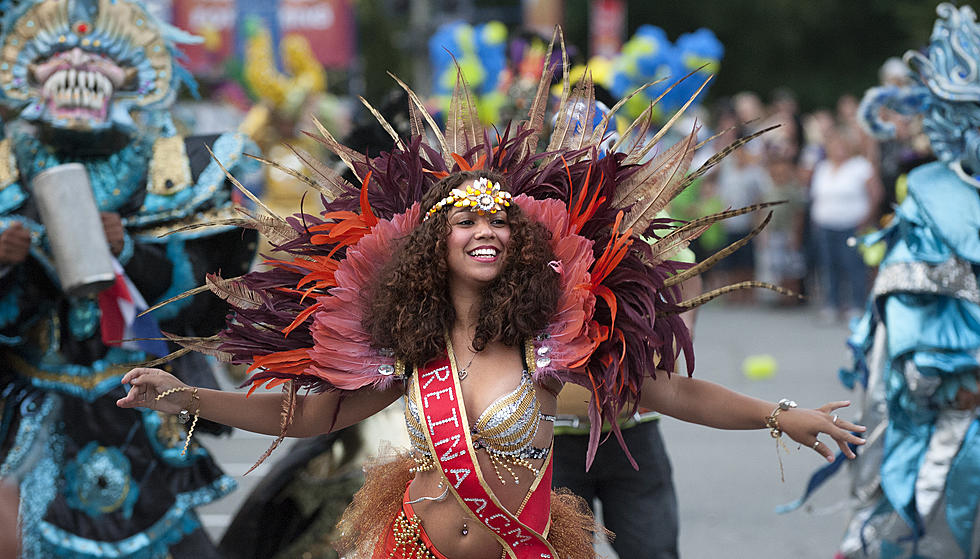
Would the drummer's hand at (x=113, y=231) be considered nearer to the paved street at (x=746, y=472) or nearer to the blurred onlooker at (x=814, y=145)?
the paved street at (x=746, y=472)

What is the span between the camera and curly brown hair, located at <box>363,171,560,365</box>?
319 cm

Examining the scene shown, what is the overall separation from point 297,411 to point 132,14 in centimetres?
221

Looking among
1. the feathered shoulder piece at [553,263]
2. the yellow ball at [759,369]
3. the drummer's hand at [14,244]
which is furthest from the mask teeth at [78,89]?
the yellow ball at [759,369]

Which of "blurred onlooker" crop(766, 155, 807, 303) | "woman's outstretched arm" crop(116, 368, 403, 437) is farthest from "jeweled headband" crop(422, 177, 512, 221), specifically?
"blurred onlooker" crop(766, 155, 807, 303)

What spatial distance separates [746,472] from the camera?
24.9ft

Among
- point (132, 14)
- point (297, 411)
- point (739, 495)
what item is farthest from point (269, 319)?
point (739, 495)

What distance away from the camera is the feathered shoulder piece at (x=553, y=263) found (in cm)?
319

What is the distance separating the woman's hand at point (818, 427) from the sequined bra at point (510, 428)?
23.2 inches

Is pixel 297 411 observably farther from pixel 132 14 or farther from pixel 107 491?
pixel 132 14

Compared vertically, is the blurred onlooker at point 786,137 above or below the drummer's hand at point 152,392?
below

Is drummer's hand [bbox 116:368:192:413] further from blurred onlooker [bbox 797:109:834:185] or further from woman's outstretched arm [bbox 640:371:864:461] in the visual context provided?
blurred onlooker [bbox 797:109:834:185]

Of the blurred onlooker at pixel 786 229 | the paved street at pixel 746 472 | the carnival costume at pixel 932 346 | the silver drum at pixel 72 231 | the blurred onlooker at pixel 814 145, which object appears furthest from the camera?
the blurred onlooker at pixel 786 229

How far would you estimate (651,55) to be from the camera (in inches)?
369

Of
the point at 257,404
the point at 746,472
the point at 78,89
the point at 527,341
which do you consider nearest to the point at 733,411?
the point at 527,341
